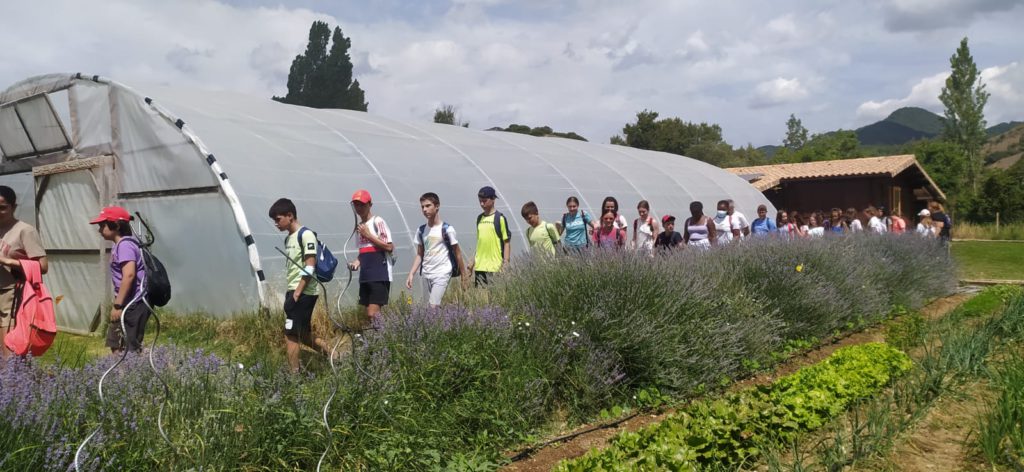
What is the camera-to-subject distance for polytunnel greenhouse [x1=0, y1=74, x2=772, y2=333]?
8.60m

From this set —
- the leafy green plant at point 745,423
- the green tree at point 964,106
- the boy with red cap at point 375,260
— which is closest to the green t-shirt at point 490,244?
the boy with red cap at point 375,260

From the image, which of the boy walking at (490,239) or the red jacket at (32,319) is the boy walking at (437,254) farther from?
the red jacket at (32,319)

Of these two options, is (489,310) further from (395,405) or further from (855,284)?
(855,284)

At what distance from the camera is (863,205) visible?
27047mm

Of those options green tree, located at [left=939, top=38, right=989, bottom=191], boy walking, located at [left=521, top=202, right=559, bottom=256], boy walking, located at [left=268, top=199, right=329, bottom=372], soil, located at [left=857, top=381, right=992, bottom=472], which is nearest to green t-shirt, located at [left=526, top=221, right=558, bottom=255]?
boy walking, located at [left=521, top=202, right=559, bottom=256]

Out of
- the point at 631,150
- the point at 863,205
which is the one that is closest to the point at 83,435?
the point at 631,150

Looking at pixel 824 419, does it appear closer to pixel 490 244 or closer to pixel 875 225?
pixel 490 244

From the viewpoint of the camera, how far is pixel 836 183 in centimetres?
2709

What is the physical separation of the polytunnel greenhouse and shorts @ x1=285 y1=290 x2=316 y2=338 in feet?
7.86

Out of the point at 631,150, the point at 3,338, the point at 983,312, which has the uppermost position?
Result: the point at 631,150

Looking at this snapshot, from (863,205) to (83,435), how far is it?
2778cm

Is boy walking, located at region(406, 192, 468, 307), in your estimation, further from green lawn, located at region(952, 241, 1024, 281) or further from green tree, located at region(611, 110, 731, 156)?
green tree, located at region(611, 110, 731, 156)

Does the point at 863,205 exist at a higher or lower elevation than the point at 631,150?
lower

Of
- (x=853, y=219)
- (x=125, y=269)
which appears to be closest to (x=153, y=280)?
(x=125, y=269)
